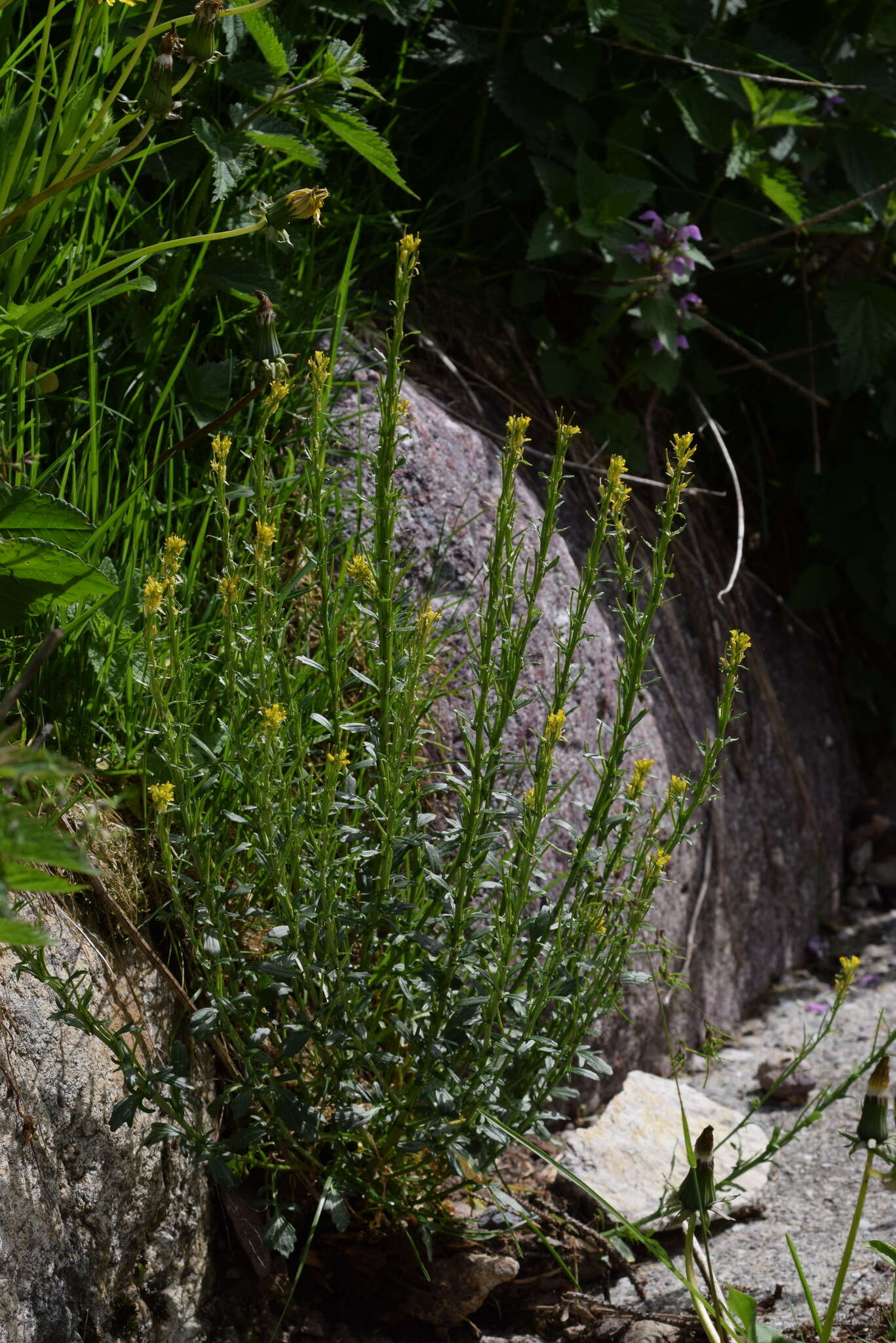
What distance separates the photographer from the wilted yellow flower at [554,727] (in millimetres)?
1353

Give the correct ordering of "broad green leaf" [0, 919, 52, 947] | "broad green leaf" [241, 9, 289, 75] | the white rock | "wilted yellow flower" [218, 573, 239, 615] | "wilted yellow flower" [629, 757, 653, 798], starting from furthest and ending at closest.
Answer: the white rock → "broad green leaf" [241, 9, 289, 75] → "wilted yellow flower" [629, 757, 653, 798] → "wilted yellow flower" [218, 573, 239, 615] → "broad green leaf" [0, 919, 52, 947]

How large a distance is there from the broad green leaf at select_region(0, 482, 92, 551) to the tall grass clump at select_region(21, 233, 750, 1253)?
173 millimetres

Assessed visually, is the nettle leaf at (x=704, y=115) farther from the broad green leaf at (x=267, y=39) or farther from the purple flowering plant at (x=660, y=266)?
the broad green leaf at (x=267, y=39)

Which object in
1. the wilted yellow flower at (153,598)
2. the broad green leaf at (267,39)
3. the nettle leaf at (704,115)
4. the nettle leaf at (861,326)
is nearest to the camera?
the wilted yellow flower at (153,598)

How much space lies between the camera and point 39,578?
5.06 ft

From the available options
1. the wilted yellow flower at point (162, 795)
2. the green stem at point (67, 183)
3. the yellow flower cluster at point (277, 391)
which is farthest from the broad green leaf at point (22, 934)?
the green stem at point (67, 183)

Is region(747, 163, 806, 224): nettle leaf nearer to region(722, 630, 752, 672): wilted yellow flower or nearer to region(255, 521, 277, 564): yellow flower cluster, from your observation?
region(722, 630, 752, 672): wilted yellow flower

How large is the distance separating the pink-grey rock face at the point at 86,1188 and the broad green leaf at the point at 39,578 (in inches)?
16.1

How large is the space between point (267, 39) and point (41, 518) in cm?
90

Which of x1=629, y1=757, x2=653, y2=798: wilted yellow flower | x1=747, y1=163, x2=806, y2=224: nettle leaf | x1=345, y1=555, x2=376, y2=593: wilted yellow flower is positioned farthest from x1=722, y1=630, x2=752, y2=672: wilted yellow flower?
x1=747, y1=163, x2=806, y2=224: nettle leaf

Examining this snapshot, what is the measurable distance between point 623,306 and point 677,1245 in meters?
1.95

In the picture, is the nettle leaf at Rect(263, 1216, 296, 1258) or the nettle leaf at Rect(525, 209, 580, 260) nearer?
the nettle leaf at Rect(263, 1216, 296, 1258)

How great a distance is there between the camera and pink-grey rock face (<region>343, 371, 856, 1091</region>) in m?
2.46

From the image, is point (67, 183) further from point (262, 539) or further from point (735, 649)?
point (735, 649)
